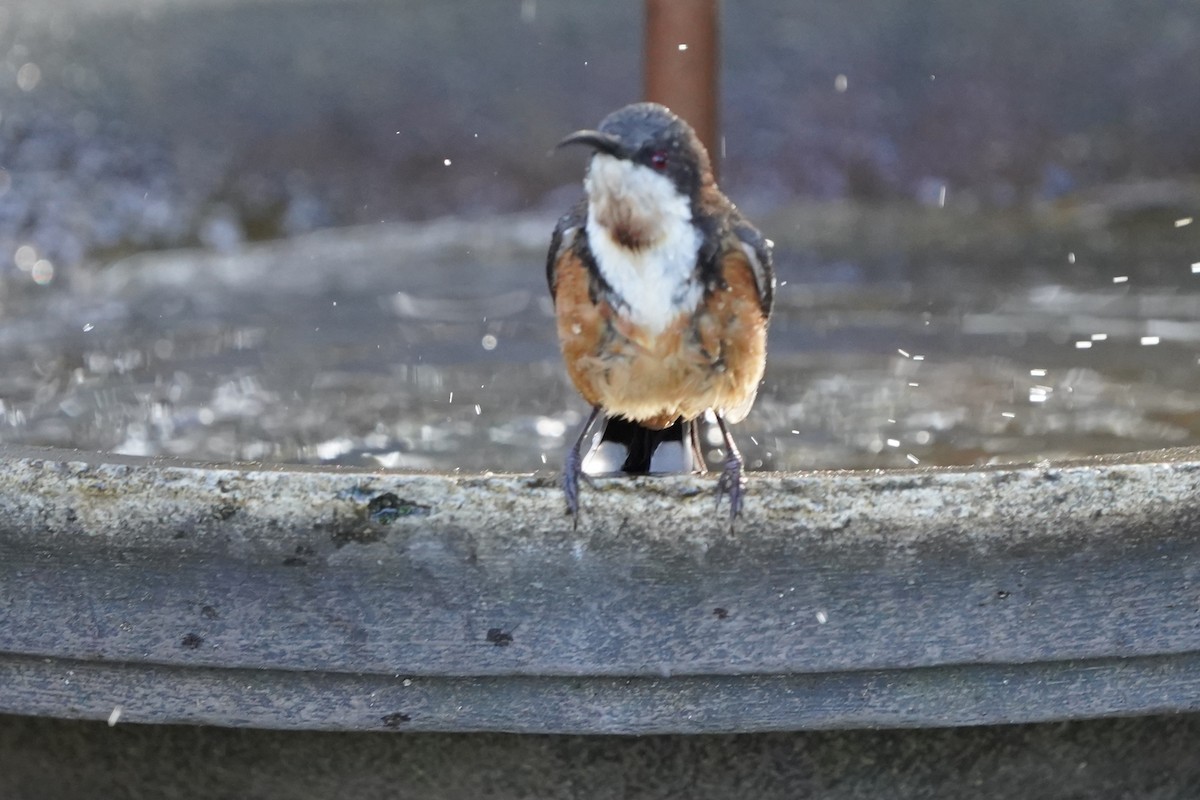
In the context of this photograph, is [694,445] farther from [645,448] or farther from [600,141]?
[600,141]

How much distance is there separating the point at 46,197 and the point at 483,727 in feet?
23.8

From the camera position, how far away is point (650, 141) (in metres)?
2.53

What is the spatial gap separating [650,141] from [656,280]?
0.80 ft

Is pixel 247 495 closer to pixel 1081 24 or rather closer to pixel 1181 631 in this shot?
pixel 1181 631

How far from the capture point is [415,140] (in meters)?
9.61

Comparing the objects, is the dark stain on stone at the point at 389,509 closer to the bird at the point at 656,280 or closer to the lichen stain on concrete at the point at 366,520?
the lichen stain on concrete at the point at 366,520

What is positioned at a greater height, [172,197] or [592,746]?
[172,197]

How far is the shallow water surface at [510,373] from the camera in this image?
382 cm

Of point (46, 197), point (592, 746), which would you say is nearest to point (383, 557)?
point (592, 746)

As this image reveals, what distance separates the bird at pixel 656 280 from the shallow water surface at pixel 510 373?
1.92 ft

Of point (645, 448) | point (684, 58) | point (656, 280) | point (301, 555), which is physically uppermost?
point (684, 58)

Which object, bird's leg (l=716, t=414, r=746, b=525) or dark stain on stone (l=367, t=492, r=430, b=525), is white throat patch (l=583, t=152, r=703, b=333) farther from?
dark stain on stone (l=367, t=492, r=430, b=525)

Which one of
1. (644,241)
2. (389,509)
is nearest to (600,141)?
(644,241)

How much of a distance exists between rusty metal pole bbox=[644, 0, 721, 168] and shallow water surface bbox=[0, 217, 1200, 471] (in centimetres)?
93
